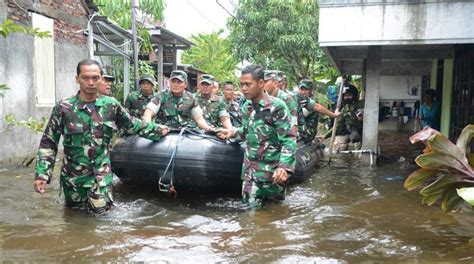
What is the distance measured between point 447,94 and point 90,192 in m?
7.98

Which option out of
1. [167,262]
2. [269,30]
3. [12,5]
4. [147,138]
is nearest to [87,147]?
[147,138]

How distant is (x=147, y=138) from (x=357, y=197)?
2.66 m

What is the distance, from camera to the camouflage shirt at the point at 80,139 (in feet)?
12.9

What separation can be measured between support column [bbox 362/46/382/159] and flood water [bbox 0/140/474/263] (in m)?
1.98

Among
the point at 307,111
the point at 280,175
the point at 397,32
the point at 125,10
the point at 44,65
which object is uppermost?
the point at 125,10

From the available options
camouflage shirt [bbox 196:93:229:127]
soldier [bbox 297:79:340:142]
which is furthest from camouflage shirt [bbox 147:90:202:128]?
soldier [bbox 297:79:340:142]

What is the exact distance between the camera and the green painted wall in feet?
30.0

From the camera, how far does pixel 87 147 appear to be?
397 centimetres

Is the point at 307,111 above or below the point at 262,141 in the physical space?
above

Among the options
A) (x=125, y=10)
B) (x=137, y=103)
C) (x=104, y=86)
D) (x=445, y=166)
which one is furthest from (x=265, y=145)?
(x=125, y=10)

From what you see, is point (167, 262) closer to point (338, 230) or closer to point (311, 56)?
point (338, 230)

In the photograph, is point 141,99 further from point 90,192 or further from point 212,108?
point 90,192

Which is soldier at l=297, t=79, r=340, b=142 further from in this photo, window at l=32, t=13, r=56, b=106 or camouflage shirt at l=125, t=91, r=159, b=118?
window at l=32, t=13, r=56, b=106

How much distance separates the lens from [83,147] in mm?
3969
